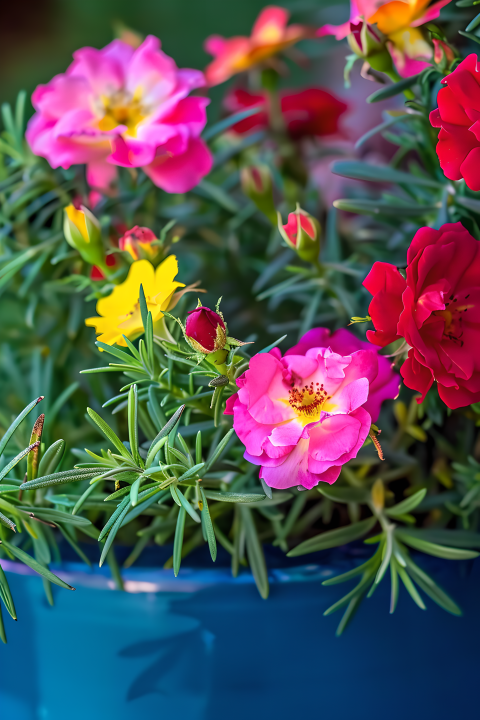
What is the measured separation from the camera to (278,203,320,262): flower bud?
305 mm

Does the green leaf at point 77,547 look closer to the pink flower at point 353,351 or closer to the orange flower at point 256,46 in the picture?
the pink flower at point 353,351

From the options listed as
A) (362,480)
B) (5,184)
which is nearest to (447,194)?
(362,480)

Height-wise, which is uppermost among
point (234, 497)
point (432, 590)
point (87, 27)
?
point (87, 27)

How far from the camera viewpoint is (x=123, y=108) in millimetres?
373

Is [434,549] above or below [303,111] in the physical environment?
below

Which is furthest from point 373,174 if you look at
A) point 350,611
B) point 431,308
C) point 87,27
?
point 87,27

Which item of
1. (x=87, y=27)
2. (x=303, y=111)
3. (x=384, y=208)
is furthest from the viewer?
(x=87, y=27)

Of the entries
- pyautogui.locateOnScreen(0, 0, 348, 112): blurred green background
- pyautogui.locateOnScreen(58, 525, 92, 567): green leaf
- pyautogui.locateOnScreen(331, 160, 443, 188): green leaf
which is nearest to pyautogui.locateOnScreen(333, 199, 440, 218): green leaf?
pyautogui.locateOnScreen(331, 160, 443, 188): green leaf

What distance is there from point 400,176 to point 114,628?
28 cm

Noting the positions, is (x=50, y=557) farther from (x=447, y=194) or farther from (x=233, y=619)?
(x=447, y=194)

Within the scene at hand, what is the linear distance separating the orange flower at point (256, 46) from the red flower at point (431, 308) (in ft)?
1.03

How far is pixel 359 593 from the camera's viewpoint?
0.29 meters

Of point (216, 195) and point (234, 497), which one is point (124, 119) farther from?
point (234, 497)

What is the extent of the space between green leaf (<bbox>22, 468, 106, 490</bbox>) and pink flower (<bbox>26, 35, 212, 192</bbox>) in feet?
0.52
